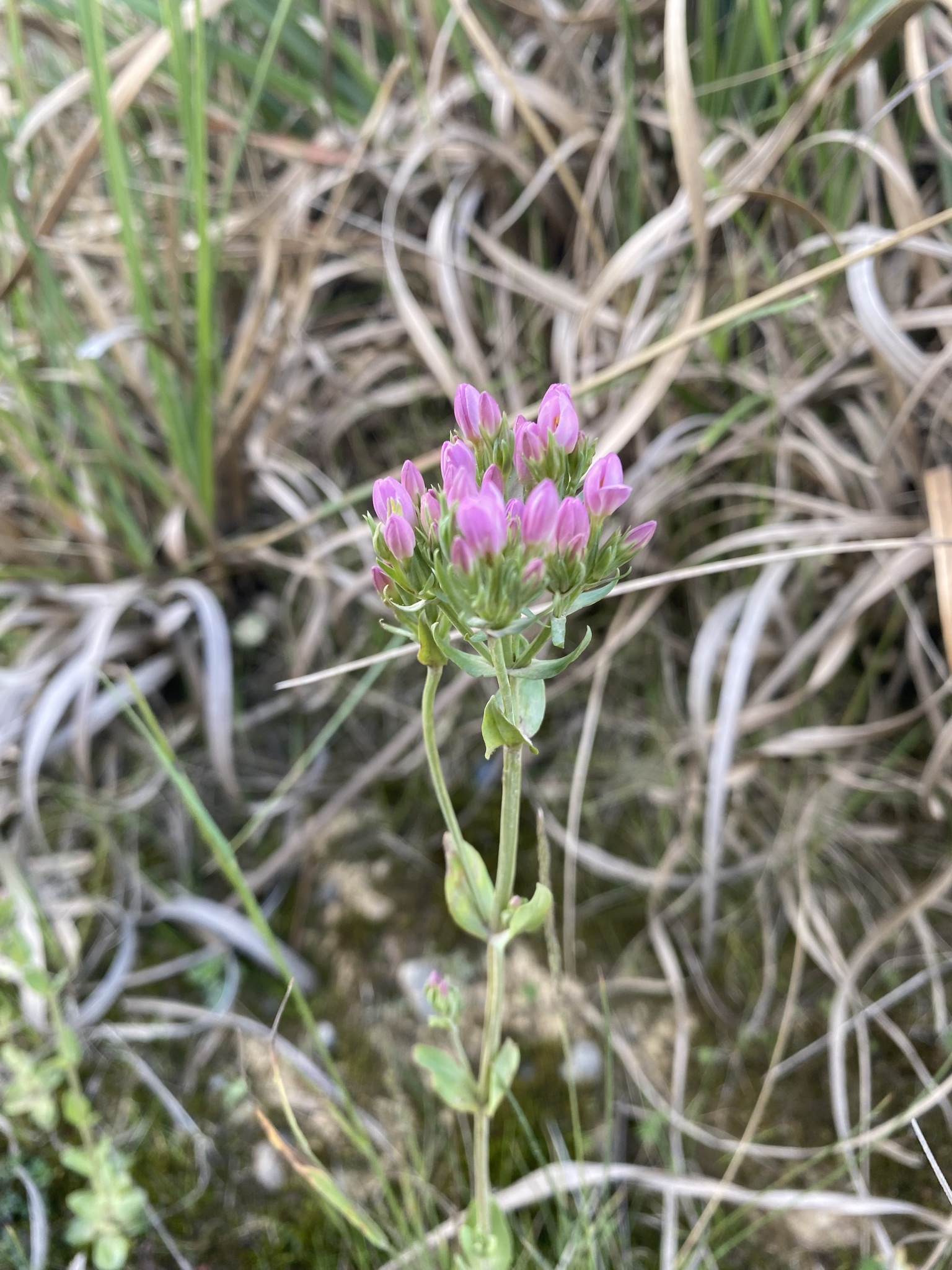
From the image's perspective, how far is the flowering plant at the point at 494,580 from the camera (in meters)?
0.64

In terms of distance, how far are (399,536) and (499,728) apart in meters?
0.18

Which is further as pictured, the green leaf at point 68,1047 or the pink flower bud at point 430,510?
the green leaf at point 68,1047

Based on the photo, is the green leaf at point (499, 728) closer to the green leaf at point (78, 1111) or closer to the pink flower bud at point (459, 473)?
the pink flower bud at point (459, 473)

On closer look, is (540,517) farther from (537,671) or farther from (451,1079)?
(451,1079)

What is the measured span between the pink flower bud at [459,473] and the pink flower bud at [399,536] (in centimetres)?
4

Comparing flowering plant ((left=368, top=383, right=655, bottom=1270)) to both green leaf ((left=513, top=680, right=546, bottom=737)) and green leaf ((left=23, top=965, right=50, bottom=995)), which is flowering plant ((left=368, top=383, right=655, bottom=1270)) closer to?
green leaf ((left=513, top=680, right=546, bottom=737))

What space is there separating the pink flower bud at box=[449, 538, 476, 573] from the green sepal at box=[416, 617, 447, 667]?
A: 0.08 meters

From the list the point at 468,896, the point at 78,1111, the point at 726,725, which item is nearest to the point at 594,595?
the point at 468,896

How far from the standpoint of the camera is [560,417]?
2.42 feet

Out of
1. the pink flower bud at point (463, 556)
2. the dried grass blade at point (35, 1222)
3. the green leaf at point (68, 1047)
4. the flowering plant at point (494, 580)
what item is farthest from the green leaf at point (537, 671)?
the dried grass blade at point (35, 1222)

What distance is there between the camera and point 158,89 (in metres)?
1.93

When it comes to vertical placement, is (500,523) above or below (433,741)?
above

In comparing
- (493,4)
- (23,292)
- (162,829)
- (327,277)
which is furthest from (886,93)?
(162,829)

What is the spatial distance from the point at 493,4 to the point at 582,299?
0.94 m
